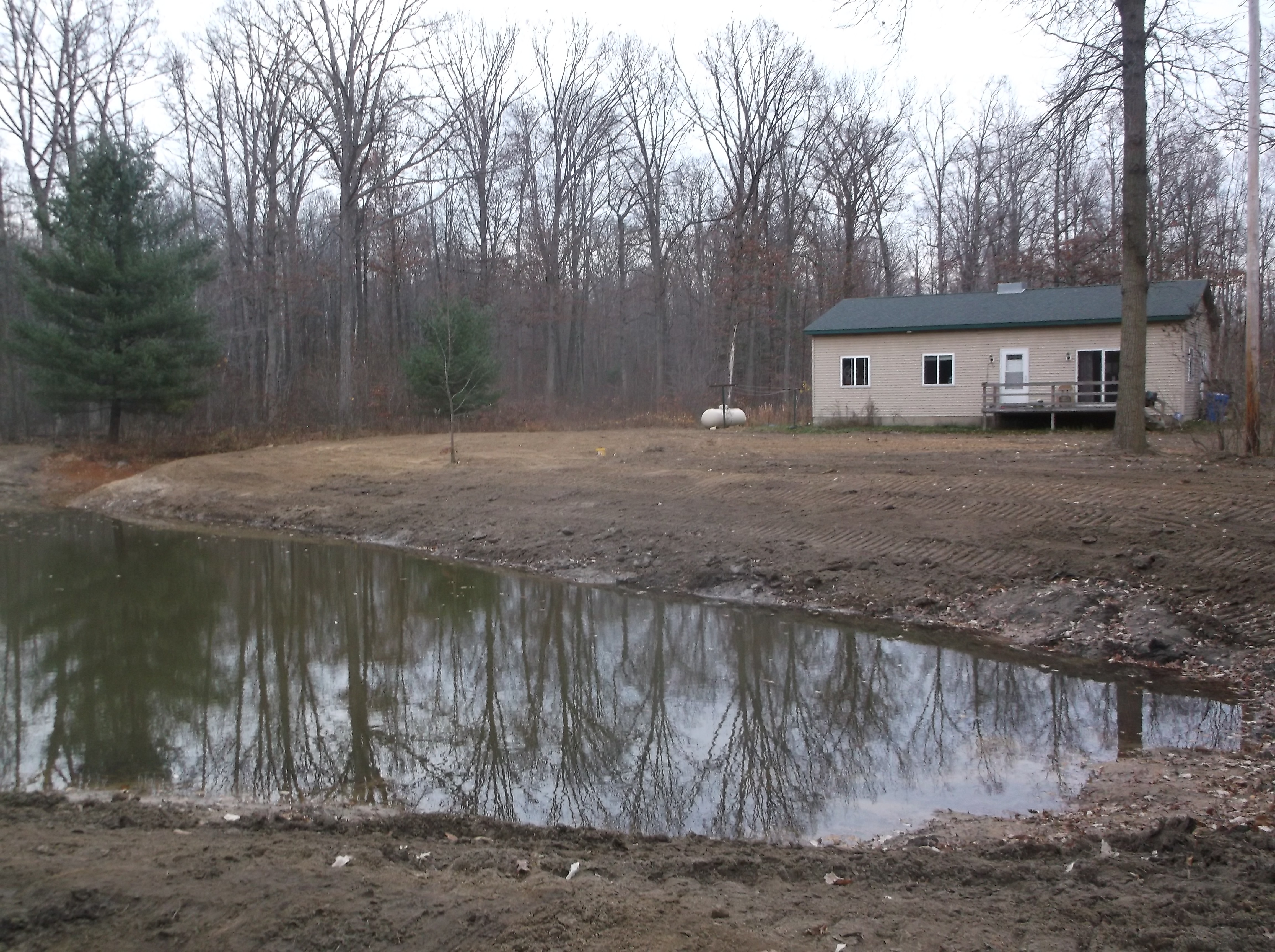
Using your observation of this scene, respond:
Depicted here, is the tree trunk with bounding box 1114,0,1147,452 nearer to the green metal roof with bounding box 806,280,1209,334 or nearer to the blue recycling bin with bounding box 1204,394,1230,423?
the blue recycling bin with bounding box 1204,394,1230,423

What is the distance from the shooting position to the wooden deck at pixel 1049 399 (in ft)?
92.1

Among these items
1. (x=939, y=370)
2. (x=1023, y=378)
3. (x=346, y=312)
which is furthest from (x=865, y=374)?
(x=346, y=312)

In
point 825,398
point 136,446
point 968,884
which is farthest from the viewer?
point 825,398

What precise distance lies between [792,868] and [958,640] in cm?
635

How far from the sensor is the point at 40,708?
8.61 m

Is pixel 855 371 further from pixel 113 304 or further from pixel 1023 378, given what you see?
pixel 113 304

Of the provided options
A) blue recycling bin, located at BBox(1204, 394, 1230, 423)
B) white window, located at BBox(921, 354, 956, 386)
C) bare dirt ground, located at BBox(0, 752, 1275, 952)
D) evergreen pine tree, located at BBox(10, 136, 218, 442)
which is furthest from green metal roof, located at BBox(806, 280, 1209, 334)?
bare dirt ground, located at BBox(0, 752, 1275, 952)

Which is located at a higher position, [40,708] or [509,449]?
[509,449]

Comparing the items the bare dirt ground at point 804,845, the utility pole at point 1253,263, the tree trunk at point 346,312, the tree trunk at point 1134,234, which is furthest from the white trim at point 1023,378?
the tree trunk at point 346,312

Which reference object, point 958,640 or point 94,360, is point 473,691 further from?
point 94,360

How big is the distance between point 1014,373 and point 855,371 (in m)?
4.77

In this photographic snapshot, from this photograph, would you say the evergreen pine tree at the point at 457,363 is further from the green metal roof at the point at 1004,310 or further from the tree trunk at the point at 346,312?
the green metal roof at the point at 1004,310

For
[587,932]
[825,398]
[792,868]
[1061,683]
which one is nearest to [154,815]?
[587,932]

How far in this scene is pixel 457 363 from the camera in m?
31.6
